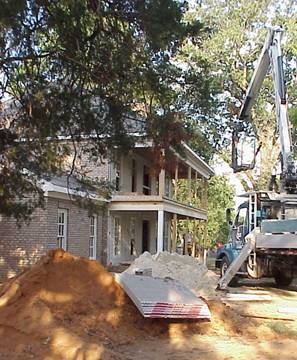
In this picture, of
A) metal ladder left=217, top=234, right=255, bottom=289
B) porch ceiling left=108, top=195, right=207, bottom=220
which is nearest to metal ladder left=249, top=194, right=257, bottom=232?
metal ladder left=217, top=234, right=255, bottom=289

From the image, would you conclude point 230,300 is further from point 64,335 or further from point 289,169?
point 64,335

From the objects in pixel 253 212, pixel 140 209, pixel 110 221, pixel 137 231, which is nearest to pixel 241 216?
pixel 253 212

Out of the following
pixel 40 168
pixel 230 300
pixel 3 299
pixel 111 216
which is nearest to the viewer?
pixel 3 299

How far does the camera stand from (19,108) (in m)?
11.3

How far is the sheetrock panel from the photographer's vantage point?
1669cm

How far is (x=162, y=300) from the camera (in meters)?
9.43

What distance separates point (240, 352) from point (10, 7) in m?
5.98

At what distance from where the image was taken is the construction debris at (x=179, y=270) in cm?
1658

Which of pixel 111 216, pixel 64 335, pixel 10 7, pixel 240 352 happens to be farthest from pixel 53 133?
pixel 111 216

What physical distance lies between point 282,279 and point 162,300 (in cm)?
1161

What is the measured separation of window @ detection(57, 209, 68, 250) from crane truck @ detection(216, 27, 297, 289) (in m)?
5.84

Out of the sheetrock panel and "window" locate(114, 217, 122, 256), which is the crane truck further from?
"window" locate(114, 217, 122, 256)

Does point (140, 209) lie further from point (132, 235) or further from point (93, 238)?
point (132, 235)

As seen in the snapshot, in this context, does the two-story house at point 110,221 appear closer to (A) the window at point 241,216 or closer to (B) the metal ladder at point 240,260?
(A) the window at point 241,216
